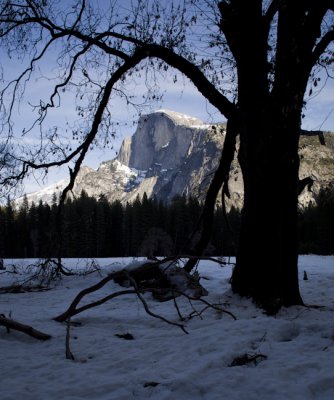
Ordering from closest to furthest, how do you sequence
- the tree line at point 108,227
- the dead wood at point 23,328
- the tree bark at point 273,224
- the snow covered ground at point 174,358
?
the snow covered ground at point 174,358
the dead wood at point 23,328
the tree bark at point 273,224
the tree line at point 108,227

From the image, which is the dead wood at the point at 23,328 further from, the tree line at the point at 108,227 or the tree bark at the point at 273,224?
the tree line at the point at 108,227

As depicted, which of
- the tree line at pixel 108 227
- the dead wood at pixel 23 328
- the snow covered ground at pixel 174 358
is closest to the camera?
the snow covered ground at pixel 174 358

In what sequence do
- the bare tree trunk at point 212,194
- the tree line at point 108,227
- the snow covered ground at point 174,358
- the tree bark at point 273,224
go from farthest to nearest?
1. the tree line at point 108,227
2. the bare tree trunk at point 212,194
3. the tree bark at point 273,224
4. the snow covered ground at point 174,358

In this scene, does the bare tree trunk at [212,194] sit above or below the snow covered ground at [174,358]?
above

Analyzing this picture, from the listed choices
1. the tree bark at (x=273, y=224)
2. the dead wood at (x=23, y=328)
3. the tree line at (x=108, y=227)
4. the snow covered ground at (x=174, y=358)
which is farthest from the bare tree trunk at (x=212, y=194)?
the tree line at (x=108, y=227)

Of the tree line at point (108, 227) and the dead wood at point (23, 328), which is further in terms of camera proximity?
the tree line at point (108, 227)

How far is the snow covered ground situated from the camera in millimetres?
3008

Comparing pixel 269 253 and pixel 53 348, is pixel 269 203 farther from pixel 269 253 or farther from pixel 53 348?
pixel 53 348

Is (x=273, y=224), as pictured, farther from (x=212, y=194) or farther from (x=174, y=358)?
(x=174, y=358)

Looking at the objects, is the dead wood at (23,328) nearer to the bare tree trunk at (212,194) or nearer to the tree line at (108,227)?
the bare tree trunk at (212,194)

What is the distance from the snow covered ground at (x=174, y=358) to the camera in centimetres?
301

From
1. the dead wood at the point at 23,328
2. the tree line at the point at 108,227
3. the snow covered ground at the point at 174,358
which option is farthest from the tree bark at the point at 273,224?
the tree line at the point at 108,227

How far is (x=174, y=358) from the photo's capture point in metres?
3.86

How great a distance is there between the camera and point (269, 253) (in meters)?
6.15
